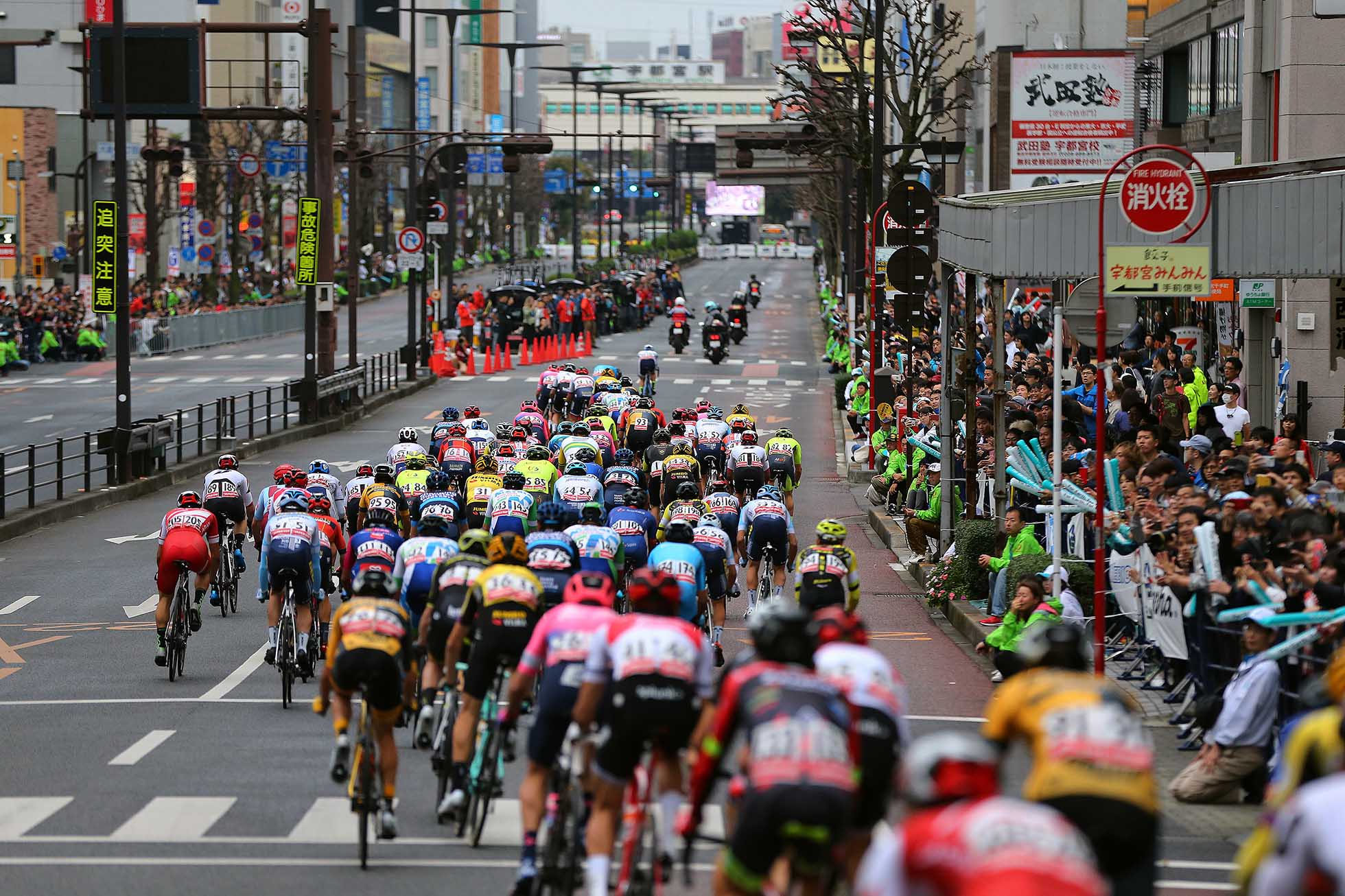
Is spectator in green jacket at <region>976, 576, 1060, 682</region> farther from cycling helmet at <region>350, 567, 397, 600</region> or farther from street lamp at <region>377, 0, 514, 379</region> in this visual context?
street lamp at <region>377, 0, 514, 379</region>

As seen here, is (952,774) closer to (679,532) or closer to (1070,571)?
(679,532)

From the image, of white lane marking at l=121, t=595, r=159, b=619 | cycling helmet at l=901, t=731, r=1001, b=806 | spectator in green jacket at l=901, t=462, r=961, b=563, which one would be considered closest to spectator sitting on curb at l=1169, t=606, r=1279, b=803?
cycling helmet at l=901, t=731, r=1001, b=806

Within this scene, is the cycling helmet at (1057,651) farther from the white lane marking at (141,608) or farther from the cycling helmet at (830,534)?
the white lane marking at (141,608)

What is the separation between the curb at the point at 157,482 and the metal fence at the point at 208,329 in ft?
53.0

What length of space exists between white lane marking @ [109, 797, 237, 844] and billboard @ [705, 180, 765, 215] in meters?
182

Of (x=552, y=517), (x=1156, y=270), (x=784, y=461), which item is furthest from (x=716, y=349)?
(x=552, y=517)

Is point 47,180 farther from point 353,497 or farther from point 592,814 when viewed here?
point 592,814

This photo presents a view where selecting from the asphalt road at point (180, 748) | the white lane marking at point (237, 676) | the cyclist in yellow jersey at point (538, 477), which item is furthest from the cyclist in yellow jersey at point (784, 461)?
the white lane marking at point (237, 676)

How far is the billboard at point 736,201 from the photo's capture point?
638 feet

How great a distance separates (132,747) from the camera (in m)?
14.9

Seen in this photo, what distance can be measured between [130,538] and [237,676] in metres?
10.4

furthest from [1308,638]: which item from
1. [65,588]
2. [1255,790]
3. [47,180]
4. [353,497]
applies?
[47,180]

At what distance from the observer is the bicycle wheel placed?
11.8 m

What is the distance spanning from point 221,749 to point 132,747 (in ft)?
2.26
